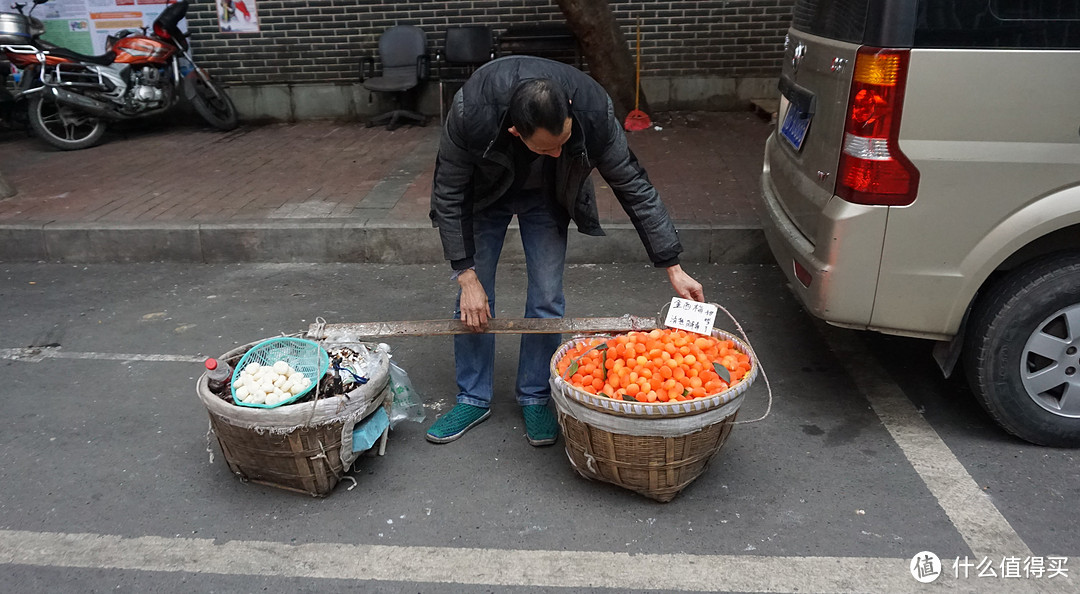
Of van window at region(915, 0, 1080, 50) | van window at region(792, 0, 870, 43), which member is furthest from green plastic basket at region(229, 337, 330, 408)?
van window at region(915, 0, 1080, 50)

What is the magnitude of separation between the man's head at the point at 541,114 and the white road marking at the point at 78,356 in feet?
8.15

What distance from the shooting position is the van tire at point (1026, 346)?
3.02 metres

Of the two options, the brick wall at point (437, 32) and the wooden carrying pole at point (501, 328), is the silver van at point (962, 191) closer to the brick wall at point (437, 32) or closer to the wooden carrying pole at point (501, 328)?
the wooden carrying pole at point (501, 328)

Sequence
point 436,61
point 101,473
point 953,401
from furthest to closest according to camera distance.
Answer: point 436,61
point 953,401
point 101,473

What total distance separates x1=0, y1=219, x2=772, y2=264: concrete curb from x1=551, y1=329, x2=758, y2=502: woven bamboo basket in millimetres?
2532

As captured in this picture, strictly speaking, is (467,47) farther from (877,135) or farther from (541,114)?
(541,114)

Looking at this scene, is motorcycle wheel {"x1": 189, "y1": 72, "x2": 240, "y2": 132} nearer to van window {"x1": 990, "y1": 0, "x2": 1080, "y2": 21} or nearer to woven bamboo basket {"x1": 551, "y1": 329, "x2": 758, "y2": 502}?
woven bamboo basket {"x1": 551, "y1": 329, "x2": 758, "y2": 502}

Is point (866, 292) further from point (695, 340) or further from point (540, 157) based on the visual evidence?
point (540, 157)

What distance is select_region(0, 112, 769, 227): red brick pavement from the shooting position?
6012 mm

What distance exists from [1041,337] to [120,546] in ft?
11.3

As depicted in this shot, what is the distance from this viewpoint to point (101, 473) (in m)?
3.26

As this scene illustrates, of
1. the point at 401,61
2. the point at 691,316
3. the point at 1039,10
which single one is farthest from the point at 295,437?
the point at 401,61

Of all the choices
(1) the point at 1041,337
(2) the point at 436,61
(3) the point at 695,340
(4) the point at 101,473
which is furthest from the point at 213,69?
(1) the point at 1041,337

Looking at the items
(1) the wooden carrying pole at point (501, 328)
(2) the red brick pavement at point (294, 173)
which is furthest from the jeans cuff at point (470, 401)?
(2) the red brick pavement at point (294, 173)
